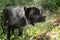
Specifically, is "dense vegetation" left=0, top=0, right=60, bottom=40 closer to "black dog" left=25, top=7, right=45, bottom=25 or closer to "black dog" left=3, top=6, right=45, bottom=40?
"black dog" left=3, top=6, right=45, bottom=40

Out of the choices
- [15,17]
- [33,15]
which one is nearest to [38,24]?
[33,15]

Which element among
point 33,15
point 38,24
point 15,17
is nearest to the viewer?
point 15,17

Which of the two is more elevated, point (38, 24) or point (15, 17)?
point (15, 17)

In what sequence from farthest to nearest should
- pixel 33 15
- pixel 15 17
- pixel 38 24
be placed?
1. pixel 38 24
2. pixel 33 15
3. pixel 15 17

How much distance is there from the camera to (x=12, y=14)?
750cm

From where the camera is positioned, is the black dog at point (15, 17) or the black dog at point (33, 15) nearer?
the black dog at point (15, 17)

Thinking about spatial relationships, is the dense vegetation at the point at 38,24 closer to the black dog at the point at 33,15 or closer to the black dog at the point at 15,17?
the black dog at the point at 15,17

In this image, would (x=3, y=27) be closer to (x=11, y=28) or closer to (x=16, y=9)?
(x=11, y=28)

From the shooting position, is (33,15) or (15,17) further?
(33,15)

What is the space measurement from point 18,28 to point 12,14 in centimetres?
56

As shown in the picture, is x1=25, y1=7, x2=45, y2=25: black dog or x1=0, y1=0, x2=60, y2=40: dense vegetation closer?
x1=0, y1=0, x2=60, y2=40: dense vegetation

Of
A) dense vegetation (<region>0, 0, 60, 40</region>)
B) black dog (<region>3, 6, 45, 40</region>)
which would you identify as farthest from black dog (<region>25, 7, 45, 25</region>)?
dense vegetation (<region>0, 0, 60, 40</region>)

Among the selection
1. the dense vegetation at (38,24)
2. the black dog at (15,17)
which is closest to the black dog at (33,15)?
the black dog at (15,17)

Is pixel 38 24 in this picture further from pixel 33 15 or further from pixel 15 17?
pixel 15 17
